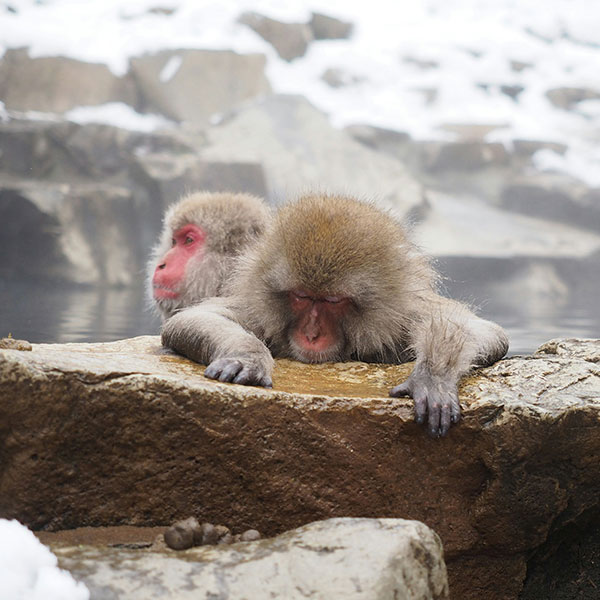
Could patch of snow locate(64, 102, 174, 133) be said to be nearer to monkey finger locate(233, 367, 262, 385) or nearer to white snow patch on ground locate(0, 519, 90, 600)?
monkey finger locate(233, 367, 262, 385)

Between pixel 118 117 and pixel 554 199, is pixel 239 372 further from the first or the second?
pixel 554 199

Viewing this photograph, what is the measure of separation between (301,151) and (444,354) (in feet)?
23.2

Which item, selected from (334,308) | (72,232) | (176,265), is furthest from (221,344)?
(72,232)

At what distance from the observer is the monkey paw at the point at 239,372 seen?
2.83 metres

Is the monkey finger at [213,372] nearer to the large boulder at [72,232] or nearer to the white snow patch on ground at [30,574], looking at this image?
the white snow patch on ground at [30,574]

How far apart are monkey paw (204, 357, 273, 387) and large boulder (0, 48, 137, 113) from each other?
16.2 ft

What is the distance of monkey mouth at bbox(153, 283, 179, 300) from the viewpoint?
4426 millimetres

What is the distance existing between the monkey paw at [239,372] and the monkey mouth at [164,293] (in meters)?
1.54

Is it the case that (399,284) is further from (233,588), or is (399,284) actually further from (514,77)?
(514,77)

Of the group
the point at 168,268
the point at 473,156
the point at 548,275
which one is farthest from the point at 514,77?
the point at 168,268

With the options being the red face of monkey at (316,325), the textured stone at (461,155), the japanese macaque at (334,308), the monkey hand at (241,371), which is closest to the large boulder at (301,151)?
the textured stone at (461,155)

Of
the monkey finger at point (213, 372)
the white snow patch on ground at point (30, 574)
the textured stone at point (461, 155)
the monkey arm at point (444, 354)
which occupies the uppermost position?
the textured stone at point (461, 155)

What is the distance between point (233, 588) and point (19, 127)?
5.83 metres

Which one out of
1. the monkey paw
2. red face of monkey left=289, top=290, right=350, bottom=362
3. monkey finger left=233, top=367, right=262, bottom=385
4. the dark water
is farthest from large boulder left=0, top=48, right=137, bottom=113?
monkey finger left=233, top=367, right=262, bottom=385
